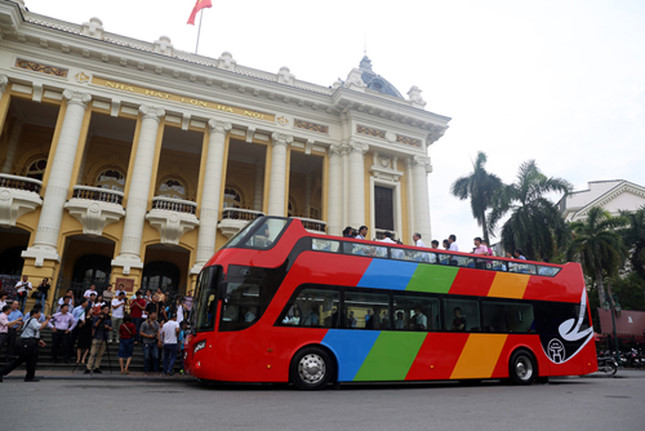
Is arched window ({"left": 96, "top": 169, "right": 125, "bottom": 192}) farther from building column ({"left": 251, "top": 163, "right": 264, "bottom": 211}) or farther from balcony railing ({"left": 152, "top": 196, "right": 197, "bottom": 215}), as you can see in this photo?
building column ({"left": 251, "top": 163, "right": 264, "bottom": 211})

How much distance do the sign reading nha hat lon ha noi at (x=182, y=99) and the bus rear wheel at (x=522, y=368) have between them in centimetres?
1553

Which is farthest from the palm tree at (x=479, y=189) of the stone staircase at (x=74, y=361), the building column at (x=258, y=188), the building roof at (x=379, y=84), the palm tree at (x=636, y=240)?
the stone staircase at (x=74, y=361)

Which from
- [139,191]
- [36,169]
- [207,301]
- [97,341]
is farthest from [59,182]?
[207,301]

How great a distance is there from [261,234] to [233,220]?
34.7 feet

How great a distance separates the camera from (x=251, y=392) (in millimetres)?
8125

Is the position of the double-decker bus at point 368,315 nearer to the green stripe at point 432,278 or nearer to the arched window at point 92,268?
the green stripe at point 432,278

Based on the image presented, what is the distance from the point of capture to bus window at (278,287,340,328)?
28.7 feet

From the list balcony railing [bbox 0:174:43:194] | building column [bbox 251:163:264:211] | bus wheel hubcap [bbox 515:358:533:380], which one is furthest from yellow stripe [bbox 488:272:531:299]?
balcony railing [bbox 0:174:43:194]

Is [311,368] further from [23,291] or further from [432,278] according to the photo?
[23,291]

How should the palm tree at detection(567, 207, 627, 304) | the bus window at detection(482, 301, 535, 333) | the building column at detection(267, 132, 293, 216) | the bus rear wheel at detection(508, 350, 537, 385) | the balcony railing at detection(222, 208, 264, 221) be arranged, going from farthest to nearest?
the palm tree at detection(567, 207, 627, 304)
the building column at detection(267, 132, 293, 216)
the balcony railing at detection(222, 208, 264, 221)
the bus rear wheel at detection(508, 350, 537, 385)
the bus window at detection(482, 301, 535, 333)

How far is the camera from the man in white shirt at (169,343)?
36.8ft

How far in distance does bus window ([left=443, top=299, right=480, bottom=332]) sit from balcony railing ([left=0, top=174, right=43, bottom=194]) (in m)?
16.5

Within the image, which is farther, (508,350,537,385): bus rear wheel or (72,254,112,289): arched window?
(72,254,112,289): arched window

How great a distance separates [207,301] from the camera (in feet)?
28.5
